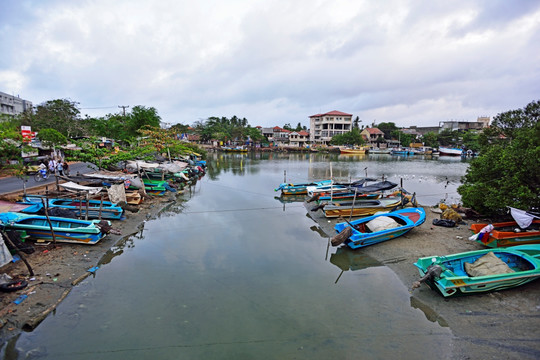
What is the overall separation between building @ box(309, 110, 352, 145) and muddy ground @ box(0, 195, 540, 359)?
78.9 m

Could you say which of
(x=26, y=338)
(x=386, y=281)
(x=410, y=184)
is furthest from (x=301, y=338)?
(x=410, y=184)

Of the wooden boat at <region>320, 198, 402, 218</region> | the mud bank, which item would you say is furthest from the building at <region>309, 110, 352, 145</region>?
the mud bank

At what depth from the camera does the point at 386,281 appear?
31.2 feet

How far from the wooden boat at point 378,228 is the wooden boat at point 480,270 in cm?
293

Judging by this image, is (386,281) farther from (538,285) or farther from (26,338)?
(26,338)

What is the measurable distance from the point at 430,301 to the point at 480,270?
1.88 metres

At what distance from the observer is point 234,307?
8.09 metres

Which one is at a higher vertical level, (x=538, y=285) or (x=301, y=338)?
(x=538, y=285)

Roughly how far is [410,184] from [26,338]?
1172 inches

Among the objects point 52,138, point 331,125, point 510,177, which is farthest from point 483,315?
point 331,125

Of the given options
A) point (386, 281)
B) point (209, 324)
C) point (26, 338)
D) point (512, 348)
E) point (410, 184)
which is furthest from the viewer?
point (410, 184)

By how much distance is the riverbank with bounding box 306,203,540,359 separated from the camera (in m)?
6.20

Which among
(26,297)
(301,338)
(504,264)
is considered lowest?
(301,338)

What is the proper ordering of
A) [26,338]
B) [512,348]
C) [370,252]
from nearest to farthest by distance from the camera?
1. [512,348]
2. [26,338]
3. [370,252]
